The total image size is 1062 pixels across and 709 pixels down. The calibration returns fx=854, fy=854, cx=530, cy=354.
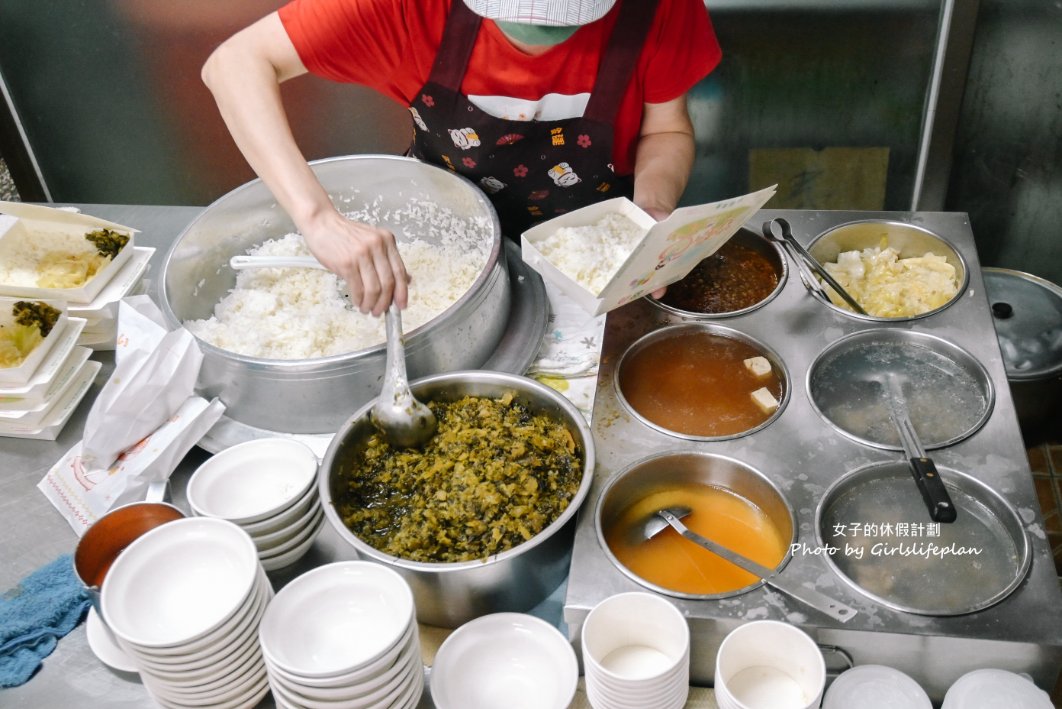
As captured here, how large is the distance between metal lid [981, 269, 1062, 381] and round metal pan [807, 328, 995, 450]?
3.90 feet

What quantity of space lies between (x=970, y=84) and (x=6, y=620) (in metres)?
3.57

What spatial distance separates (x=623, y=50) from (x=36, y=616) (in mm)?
1815

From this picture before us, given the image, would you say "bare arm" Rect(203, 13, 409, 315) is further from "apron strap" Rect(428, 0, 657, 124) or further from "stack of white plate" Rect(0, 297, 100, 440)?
"stack of white plate" Rect(0, 297, 100, 440)

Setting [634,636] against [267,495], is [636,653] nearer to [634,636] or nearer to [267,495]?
[634,636]

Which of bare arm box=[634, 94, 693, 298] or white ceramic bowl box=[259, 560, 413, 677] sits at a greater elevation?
bare arm box=[634, 94, 693, 298]

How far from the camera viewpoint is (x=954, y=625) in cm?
141

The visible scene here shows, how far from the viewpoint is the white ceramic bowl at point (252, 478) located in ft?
5.33

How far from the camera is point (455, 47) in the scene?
215cm

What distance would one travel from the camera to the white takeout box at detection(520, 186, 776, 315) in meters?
1.70

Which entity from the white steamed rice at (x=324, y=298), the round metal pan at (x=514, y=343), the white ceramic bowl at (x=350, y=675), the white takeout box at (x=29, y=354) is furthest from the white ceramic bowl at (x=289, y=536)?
the white takeout box at (x=29, y=354)

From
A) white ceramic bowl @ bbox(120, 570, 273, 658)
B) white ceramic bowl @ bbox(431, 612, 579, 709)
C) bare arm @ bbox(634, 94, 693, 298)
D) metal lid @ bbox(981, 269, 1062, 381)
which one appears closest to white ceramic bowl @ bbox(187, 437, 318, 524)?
white ceramic bowl @ bbox(120, 570, 273, 658)

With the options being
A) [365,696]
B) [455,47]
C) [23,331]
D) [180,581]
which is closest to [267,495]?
[180,581]

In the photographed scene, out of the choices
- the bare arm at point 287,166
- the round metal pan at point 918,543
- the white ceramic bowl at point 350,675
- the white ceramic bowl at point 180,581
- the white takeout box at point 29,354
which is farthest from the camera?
the white takeout box at point 29,354

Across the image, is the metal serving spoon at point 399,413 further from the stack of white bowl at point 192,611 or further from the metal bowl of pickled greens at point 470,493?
the stack of white bowl at point 192,611
